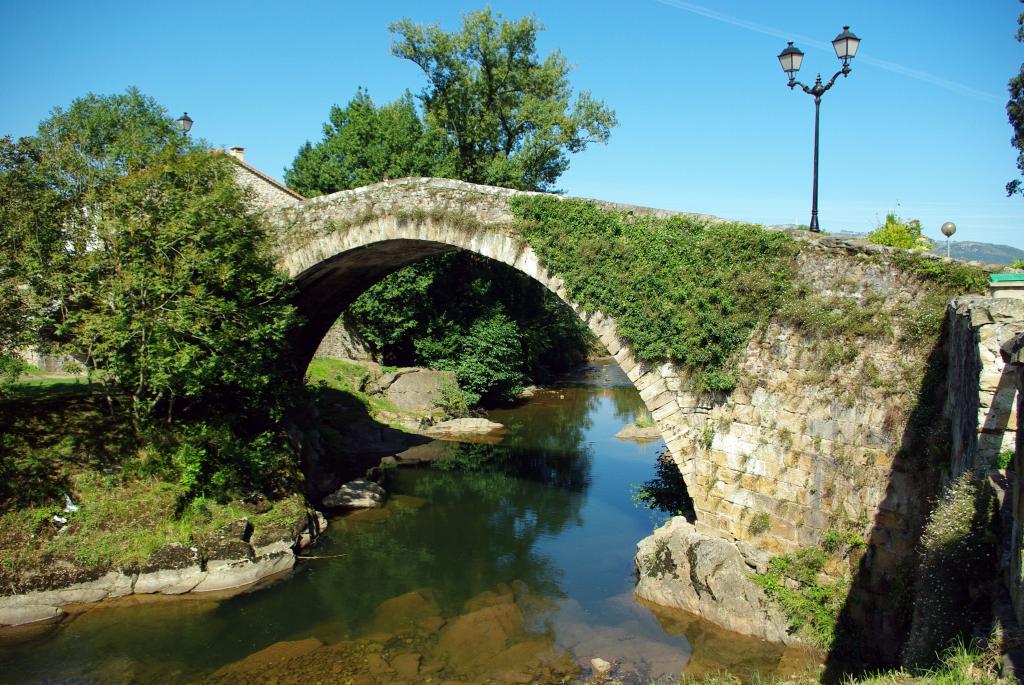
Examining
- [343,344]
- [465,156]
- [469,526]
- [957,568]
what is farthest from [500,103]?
[957,568]

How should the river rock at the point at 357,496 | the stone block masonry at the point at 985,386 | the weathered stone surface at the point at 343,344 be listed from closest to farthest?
the stone block masonry at the point at 985,386, the river rock at the point at 357,496, the weathered stone surface at the point at 343,344

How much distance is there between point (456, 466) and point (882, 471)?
1145 cm

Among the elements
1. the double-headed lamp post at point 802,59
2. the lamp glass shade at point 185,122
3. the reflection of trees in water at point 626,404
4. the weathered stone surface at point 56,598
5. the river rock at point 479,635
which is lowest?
the river rock at point 479,635

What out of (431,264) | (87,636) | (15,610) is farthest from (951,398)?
(431,264)

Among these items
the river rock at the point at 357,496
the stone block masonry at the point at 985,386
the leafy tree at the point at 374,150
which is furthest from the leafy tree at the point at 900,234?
the leafy tree at the point at 374,150

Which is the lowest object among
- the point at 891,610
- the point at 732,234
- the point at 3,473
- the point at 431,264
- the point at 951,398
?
the point at 891,610

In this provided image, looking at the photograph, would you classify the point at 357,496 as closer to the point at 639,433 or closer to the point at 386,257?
the point at 386,257

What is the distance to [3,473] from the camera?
10.2 metres

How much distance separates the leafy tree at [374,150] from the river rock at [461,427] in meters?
7.89

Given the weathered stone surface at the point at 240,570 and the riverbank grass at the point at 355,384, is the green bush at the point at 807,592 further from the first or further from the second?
the riverbank grass at the point at 355,384

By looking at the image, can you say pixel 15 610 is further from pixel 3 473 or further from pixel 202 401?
pixel 202 401

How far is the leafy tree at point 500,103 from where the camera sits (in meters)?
23.8

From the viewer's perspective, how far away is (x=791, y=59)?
9.16m

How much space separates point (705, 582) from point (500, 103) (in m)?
19.2
